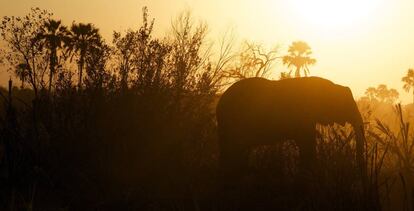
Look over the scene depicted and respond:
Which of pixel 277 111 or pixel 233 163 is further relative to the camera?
pixel 277 111

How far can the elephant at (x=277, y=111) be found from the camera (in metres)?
8.95

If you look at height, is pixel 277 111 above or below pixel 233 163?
above

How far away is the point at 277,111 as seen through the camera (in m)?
9.26

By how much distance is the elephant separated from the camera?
352 inches

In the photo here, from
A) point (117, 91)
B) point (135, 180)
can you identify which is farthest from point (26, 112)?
point (135, 180)

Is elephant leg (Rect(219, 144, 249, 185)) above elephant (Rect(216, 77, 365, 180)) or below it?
→ below

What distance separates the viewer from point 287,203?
21.7 ft

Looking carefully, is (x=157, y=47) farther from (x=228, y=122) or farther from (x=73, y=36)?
(x=73, y=36)

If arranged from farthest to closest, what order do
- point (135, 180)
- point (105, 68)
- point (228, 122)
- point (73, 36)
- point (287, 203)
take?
point (73, 36) < point (228, 122) < point (105, 68) < point (135, 180) < point (287, 203)

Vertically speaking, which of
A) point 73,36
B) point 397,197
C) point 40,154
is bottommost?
point 397,197

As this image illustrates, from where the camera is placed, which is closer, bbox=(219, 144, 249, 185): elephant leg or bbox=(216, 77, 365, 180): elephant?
bbox=(219, 144, 249, 185): elephant leg

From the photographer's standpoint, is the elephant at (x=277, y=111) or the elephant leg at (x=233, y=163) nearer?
the elephant leg at (x=233, y=163)

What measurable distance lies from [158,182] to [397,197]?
3056 mm

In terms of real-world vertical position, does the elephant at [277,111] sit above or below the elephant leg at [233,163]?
above
